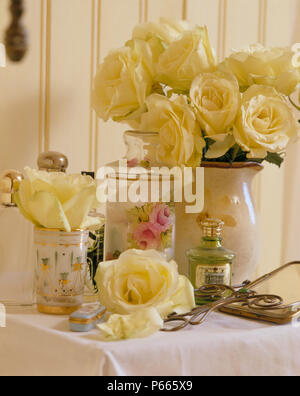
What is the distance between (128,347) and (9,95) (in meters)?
0.72

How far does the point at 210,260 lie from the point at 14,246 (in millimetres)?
303

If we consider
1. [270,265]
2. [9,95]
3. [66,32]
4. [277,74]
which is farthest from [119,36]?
[270,265]

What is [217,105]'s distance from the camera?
0.91 m

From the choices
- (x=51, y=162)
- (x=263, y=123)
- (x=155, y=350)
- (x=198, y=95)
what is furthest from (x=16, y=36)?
(x=155, y=350)

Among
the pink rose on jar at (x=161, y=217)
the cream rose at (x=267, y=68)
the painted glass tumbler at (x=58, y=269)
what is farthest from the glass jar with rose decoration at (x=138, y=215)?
the cream rose at (x=267, y=68)

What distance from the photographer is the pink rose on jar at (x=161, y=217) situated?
0.86 meters

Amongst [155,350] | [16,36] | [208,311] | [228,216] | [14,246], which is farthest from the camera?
[16,36]

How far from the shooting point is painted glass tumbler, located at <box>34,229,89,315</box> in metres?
0.77

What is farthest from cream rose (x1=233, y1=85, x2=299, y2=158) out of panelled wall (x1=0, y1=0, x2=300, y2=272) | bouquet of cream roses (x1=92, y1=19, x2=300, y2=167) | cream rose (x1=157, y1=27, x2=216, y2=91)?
panelled wall (x1=0, y1=0, x2=300, y2=272)

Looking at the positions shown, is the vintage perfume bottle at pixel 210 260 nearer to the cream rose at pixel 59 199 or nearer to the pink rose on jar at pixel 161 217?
the pink rose on jar at pixel 161 217

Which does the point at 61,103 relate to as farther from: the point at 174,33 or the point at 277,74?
the point at 277,74

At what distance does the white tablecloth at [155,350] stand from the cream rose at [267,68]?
0.41 metres

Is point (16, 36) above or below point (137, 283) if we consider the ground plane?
above

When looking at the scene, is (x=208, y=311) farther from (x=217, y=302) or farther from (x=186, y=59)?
(x=186, y=59)
